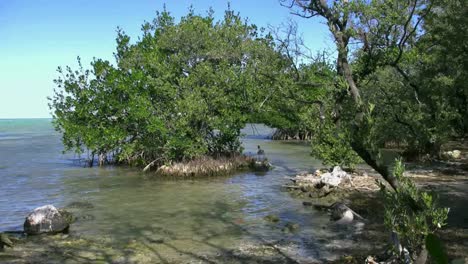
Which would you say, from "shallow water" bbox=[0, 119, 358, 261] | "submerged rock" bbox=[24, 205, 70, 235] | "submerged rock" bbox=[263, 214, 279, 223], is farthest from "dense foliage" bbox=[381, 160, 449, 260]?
"submerged rock" bbox=[24, 205, 70, 235]

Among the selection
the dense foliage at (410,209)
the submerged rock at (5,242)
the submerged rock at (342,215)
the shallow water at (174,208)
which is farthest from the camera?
the submerged rock at (342,215)

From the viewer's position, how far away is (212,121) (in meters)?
24.4

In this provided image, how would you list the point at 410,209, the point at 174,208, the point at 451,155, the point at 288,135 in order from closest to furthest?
A: 1. the point at 410,209
2. the point at 174,208
3. the point at 451,155
4. the point at 288,135

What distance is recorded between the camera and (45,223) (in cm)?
1262

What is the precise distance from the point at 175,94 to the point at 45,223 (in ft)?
41.7

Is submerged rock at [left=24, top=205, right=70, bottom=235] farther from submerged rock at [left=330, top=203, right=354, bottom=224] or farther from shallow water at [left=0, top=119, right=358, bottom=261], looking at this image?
submerged rock at [left=330, top=203, right=354, bottom=224]

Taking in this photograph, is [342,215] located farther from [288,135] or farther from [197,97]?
[288,135]

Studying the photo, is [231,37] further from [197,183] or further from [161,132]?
[197,183]

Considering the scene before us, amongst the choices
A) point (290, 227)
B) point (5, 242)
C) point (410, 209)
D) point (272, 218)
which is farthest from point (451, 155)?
point (5, 242)

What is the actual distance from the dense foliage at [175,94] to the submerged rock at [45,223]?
35.9 ft

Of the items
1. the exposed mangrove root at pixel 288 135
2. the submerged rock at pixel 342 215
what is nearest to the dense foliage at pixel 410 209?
the submerged rock at pixel 342 215

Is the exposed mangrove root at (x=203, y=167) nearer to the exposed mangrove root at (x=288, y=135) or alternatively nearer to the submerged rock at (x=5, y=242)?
the submerged rock at (x=5, y=242)

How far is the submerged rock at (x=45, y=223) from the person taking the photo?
12555mm

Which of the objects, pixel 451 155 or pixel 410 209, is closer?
pixel 410 209
